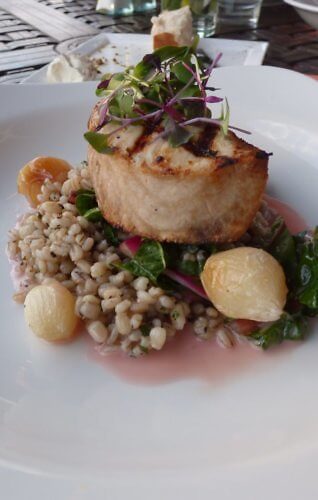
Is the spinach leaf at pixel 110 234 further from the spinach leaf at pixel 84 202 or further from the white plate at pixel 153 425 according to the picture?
the white plate at pixel 153 425

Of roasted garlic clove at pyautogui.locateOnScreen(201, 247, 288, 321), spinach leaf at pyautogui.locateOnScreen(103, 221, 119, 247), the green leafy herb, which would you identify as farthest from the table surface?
roasted garlic clove at pyautogui.locateOnScreen(201, 247, 288, 321)

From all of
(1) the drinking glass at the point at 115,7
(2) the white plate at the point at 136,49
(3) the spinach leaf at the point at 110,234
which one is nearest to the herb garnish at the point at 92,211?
(3) the spinach leaf at the point at 110,234

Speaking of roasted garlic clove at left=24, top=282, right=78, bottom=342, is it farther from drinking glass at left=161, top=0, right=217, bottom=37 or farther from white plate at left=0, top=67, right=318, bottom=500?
drinking glass at left=161, top=0, right=217, bottom=37

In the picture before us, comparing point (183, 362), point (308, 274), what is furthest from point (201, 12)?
point (183, 362)

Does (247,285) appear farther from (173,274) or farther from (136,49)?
(136,49)

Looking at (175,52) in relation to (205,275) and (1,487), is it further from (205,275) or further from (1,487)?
(1,487)

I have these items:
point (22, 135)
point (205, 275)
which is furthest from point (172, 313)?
point (22, 135)
